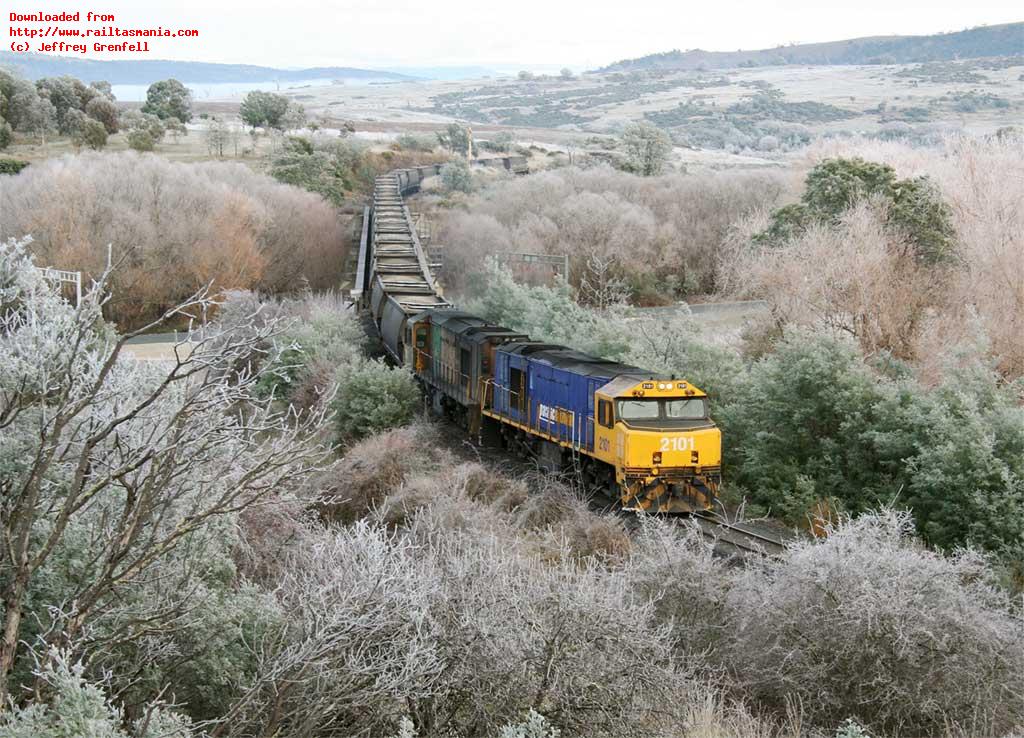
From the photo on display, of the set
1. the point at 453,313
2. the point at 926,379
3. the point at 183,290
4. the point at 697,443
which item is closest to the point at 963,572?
the point at 697,443

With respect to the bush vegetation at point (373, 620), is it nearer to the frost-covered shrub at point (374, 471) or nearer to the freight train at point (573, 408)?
the freight train at point (573, 408)

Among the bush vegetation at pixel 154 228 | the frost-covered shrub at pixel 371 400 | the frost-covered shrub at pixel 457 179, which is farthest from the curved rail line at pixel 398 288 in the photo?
the frost-covered shrub at pixel 457 179

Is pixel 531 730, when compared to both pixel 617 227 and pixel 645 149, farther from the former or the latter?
pixel 645 149

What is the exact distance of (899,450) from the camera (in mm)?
23500

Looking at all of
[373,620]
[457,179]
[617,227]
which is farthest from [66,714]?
[457,179]

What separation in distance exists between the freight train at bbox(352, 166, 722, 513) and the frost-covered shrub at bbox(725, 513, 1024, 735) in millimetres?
7816

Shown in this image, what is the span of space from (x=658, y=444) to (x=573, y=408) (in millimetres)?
2783

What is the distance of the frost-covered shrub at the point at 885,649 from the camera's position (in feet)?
42.2

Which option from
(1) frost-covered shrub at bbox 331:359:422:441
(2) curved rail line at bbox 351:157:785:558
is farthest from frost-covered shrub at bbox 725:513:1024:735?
(1) frost-covered shrub at bbox 331:359:422:441

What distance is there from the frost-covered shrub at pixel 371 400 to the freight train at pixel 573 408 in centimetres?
105

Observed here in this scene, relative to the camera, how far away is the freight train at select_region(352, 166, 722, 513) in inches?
851

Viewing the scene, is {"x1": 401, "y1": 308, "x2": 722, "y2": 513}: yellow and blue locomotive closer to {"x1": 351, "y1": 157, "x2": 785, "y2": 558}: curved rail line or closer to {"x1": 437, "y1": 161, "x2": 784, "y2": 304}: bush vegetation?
{"x1": 351, "y1": 157, "x2": 785, "y2": 558}: curved rail line

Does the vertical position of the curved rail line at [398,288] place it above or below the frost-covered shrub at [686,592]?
below

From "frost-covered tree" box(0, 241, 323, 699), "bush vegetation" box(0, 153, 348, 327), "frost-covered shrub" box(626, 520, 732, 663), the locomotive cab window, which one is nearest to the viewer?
"frost-covered tree" box(0, 241, 323, 699)
